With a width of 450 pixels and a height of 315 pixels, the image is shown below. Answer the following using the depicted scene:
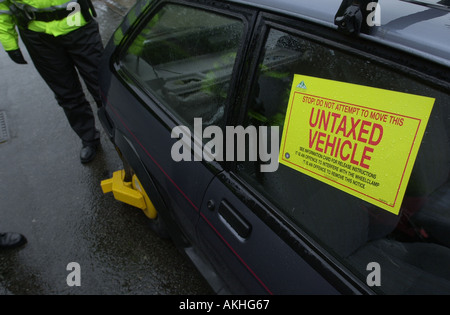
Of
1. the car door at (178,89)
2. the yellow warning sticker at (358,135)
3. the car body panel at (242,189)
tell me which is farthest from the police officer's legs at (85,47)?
the yellow warning sticker at (358,135)

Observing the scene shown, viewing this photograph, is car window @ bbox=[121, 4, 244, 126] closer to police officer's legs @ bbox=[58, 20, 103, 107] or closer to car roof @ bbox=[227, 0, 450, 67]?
car roof @ bbox=[227, 0, 450, 67]

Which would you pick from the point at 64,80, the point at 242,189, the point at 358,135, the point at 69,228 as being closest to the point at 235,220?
the point at 242,189

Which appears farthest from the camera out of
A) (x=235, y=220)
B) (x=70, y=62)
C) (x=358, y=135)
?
(x=70, y=62)

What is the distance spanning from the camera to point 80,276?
6.80ft

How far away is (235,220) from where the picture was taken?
48.9 inches

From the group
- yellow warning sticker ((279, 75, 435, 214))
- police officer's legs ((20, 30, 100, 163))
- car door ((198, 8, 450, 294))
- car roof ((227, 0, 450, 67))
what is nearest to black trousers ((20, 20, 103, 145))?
police officer's legs ((20, 30, 100, 163))

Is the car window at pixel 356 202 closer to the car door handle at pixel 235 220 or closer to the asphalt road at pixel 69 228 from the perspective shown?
the car door handle at pixel 235 220

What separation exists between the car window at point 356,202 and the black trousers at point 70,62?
2.03m

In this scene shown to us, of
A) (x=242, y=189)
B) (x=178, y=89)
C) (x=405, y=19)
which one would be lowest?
(x=242, y=189)

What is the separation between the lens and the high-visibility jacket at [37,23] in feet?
7.55

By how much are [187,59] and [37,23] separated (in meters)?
1.51

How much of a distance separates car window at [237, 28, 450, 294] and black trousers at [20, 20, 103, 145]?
6.66ft

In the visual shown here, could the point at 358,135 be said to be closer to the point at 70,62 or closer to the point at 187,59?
the point at 187,59
